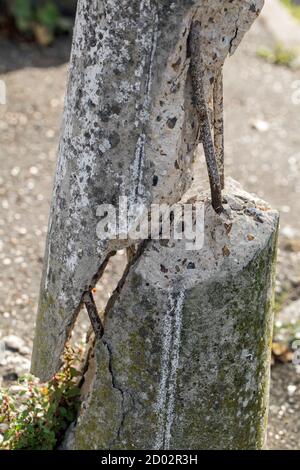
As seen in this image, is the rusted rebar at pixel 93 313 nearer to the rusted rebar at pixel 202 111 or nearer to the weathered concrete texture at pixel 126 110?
the weathered concrete texture at pixel 126 110

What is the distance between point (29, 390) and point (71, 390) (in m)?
0.15

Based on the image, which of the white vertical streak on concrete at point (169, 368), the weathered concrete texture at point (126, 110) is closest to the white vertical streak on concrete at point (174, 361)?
the white vertical streak on concrete at point (169, 368)

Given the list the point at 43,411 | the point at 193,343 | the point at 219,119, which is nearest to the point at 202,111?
the point at 219,119

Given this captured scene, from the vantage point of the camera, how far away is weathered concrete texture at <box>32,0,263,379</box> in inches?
90.0

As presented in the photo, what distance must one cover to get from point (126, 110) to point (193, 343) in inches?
29.8

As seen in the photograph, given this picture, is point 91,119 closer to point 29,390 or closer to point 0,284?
point 29,390

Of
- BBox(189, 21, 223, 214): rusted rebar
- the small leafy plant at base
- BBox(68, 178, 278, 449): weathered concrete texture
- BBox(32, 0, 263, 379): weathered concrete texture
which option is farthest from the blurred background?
BBox(189, 21, 223, 214): rusted rebar

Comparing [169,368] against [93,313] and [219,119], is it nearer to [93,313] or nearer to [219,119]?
[93,313]

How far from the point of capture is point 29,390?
2922 millimetres

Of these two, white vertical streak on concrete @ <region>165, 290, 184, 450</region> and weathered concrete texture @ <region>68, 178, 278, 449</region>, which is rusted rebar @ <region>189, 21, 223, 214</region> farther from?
white vertical streak on concrete @ <region>165, 290, 184, 450</region>

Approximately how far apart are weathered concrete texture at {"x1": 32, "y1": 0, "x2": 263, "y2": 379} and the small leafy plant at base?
1.64 ft

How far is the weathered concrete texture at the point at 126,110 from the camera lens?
7.50ft

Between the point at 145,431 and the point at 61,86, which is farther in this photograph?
the point at 61,86
